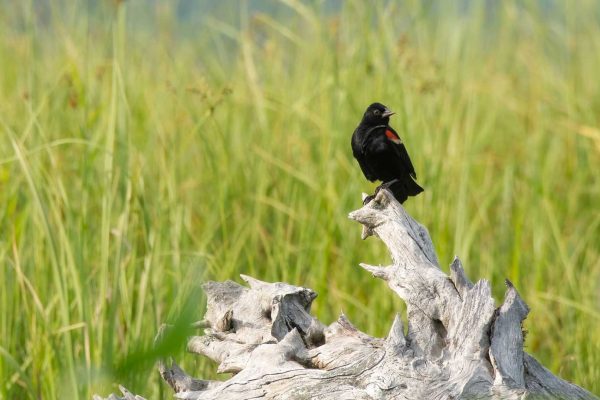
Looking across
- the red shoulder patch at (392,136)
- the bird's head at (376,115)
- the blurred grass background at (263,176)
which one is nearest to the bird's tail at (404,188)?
the red shoulder patch at (392,136)

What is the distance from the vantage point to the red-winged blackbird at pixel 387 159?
9.39 ft

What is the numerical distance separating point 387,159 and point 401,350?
97cm

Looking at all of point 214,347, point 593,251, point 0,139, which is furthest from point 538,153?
point 214,347

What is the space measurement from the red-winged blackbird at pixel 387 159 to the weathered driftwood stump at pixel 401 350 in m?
0.48

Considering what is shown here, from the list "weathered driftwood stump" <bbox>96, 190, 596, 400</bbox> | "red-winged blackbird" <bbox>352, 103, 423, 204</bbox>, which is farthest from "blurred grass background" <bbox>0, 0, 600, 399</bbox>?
"red-winged blackbird" <bbox>352, 103, 423, 204</bbox>

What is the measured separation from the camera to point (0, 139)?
3963mm

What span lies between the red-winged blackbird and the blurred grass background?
0.50m

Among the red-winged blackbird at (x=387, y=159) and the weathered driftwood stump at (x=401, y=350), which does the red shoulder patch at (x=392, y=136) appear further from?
the weathered driftwood stump at (x=401, y=350)

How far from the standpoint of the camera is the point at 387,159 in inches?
113

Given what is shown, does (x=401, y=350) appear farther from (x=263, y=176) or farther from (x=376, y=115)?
(x=263, y=176)

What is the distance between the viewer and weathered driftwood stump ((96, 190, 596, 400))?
1961 mm

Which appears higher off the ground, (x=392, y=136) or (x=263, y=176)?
(x=392, y=136)

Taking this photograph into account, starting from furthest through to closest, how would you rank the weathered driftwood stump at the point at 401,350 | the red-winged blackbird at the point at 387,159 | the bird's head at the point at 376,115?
the bird's head at the point at 376,115 < the red-winged blackbird at the point at 387,159 < the weathered driftwood stump at the point at 401,350

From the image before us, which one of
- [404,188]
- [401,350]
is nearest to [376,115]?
[404,188]
